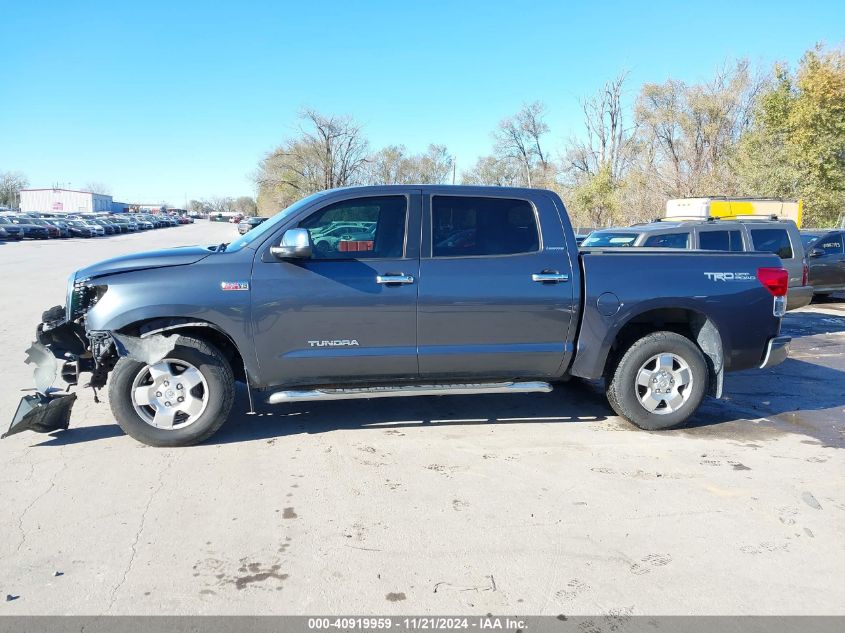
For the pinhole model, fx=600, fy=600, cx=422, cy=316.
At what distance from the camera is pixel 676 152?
36.4 meters

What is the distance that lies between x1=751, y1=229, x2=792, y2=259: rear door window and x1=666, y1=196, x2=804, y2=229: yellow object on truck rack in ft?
26.1

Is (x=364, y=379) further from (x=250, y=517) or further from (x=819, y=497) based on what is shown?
(x=819, y=497)

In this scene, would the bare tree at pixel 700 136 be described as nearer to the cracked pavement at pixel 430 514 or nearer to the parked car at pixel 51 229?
the cracked pavement at pixel 430 514

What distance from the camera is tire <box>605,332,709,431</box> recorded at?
4992mm

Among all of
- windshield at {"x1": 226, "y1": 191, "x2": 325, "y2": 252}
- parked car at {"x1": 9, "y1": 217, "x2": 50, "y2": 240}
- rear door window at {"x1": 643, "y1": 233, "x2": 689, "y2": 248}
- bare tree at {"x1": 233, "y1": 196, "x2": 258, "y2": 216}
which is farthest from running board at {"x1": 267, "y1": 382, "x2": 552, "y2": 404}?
bare tree at {"x1": 233, "y1": 196, "x2": 258, "y2": 216}

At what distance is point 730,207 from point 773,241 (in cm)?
934

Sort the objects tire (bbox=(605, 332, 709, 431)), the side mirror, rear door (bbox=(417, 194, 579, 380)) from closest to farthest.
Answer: the side mirror, rear door (bbox=(417, 194, 579, 380)), tire (bbox=(605, 332, 709, 431))

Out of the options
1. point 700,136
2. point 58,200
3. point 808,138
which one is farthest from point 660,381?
point 58,200

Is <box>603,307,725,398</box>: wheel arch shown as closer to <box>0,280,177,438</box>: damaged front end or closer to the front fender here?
the front fender

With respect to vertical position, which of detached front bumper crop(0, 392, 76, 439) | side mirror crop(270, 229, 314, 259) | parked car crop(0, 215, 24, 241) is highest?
parked car crop(0, 215, 24, 241)

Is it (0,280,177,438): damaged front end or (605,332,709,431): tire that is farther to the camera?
(605,332,709,431): tire

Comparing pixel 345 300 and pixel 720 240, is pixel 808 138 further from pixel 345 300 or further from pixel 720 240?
pixel 345 300

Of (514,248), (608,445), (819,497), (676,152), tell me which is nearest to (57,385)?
(514,248)

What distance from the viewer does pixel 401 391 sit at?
185 inches
